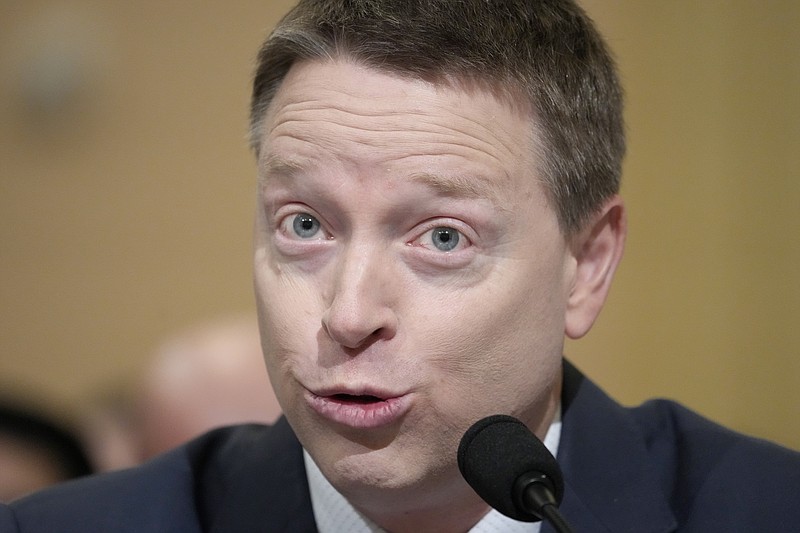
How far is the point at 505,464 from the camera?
138cm

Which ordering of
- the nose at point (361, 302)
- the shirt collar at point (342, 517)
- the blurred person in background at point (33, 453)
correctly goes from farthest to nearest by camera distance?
the blurred person in background at point (33, 453), the shirt collar at point (342, 517), the nose at point (361, 302)

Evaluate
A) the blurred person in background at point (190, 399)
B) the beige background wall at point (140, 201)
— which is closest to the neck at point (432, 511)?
the blurred person in background at point (190, 399)

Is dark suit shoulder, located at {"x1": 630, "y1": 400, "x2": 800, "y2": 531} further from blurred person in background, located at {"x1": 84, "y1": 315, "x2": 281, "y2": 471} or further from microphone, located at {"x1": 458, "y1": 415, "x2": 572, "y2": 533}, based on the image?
blurred person in background, located at {"x1": 84, "y1": 315, "x2": 281, "y2": 471}

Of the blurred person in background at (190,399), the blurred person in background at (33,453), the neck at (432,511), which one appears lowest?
the blurred person in background at (33,453)

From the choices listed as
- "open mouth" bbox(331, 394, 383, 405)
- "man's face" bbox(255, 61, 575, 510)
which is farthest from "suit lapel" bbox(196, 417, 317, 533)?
"open mouth" bbox(331, 394, 383, 405)

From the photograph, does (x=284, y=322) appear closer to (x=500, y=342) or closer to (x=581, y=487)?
(x=500, y=342)

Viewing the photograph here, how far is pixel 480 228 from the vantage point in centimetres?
165

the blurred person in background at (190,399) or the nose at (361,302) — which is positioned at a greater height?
the nose at (361,302)

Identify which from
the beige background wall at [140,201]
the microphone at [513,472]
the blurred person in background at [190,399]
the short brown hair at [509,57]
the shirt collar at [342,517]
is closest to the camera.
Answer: the microphone at [513,472]

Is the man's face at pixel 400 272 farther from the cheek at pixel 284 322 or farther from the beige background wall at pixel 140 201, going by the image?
the beige background wall at pixel 140 201

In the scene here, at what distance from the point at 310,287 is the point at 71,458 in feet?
6.83

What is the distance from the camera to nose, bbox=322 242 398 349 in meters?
1.55

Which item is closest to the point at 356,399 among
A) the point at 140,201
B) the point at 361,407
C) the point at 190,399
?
the point at 361,407

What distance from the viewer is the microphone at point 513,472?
1357 millimetres
